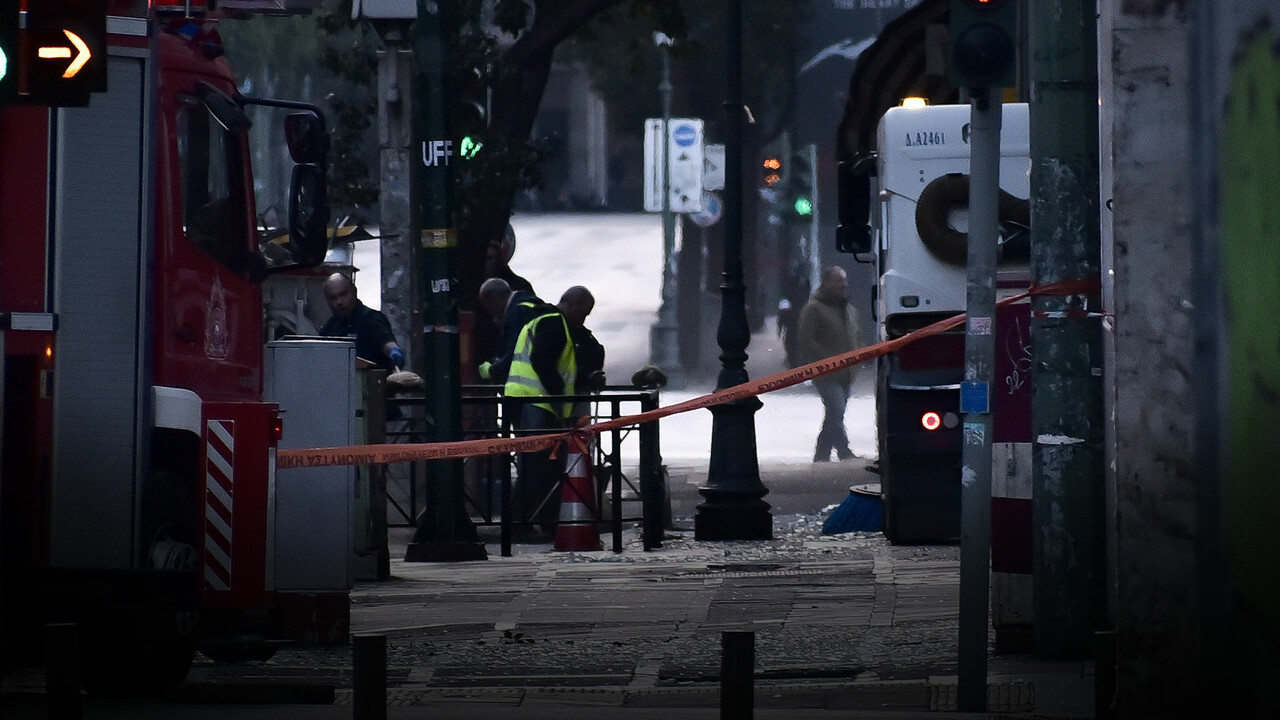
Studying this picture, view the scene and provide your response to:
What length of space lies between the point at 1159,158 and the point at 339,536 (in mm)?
5962

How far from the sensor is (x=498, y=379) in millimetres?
17328

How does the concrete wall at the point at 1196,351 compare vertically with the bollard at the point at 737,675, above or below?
above

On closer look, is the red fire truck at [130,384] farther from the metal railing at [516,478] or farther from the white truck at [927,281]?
the white truck at [927,281]

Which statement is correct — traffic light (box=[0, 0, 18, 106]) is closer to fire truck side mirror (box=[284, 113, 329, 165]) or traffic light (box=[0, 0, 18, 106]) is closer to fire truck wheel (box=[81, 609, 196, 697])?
fire truck side mirror (box=[284, 113, 329, 165])

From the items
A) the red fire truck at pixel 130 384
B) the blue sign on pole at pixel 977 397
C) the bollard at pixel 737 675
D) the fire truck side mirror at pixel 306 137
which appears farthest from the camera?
the fire truck side mirror at pixel 306 137

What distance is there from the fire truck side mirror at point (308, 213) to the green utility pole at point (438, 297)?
4251 millimetres

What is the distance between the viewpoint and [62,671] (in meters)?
6.91

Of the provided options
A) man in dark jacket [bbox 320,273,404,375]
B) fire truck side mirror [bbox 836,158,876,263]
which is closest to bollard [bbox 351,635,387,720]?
man in dark jacket [bbox 320,273,404,375]

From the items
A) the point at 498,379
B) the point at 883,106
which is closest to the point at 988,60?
the point at 498,379

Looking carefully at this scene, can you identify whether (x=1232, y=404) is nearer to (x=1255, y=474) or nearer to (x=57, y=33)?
(x=1255, y=474)

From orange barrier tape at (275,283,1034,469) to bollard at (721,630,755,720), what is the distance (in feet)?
11.2

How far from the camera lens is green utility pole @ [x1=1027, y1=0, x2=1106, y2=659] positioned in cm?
927

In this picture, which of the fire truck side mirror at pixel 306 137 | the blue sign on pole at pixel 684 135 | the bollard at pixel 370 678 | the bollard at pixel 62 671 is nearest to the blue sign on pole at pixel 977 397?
the bollard at pixel 370 678

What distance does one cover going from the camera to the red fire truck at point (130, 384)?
348 inches
